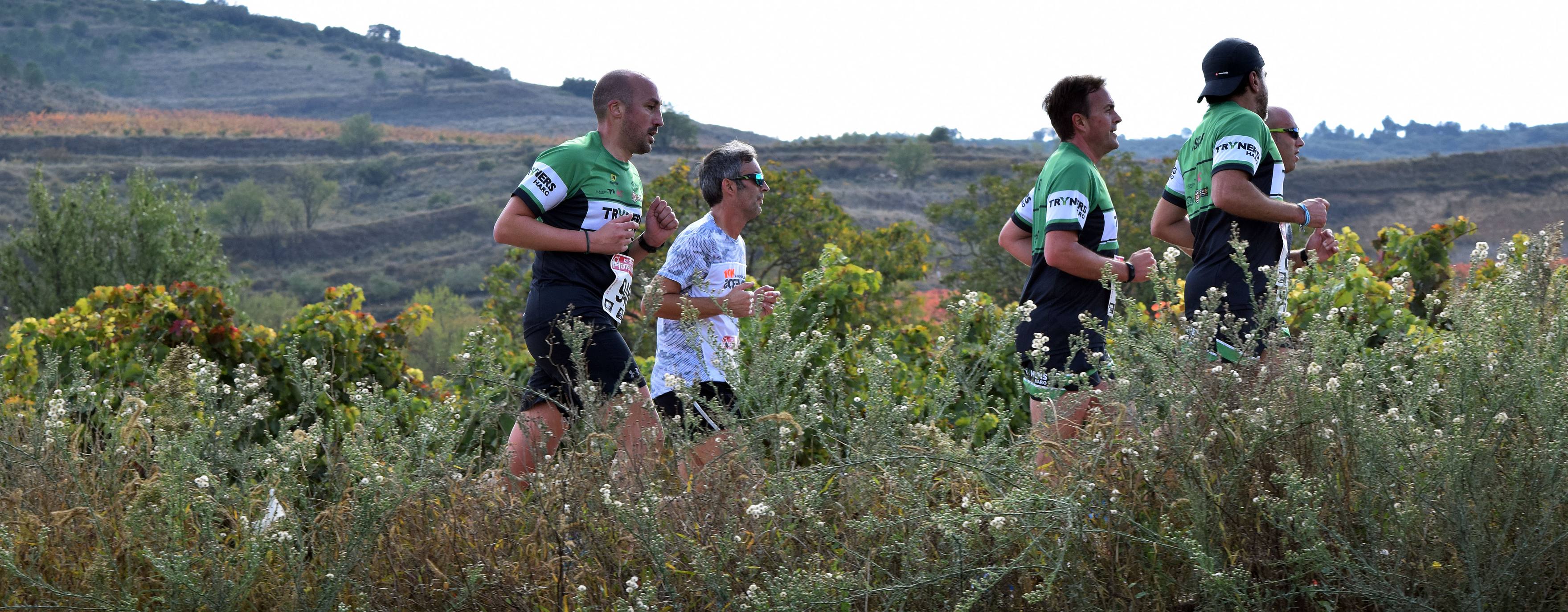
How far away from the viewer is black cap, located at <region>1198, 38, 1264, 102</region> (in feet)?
12.5

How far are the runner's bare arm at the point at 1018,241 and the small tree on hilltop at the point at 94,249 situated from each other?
14849 millimetres

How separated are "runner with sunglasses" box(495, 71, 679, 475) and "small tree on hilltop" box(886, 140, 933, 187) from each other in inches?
2539

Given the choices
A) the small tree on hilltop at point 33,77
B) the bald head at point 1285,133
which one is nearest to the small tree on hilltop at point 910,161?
the small tree on hilltop at point 33,77

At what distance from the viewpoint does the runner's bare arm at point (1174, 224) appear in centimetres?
407

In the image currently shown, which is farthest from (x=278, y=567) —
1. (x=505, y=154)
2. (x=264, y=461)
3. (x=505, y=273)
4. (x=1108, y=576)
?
(x=505, y=154)

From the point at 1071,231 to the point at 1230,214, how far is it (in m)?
0.49

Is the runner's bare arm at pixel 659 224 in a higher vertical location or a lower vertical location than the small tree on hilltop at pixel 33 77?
higher

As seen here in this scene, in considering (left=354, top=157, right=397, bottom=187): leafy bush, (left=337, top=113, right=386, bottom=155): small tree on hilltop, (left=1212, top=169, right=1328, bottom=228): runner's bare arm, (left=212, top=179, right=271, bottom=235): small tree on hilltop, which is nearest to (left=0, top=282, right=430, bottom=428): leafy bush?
(left=1212, top=169, right=1328, bottom=228): runner's bare arm

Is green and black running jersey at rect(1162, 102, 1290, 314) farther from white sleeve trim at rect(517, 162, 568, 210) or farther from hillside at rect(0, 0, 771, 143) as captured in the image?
hillside at rect(0, 0, 771, 143)

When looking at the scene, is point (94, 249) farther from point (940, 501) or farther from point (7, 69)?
point (7, 69)

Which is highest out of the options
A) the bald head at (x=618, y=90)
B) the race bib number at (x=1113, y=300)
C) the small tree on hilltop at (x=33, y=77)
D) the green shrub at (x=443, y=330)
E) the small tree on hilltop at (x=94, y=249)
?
the bald head at (x=618, y=90)

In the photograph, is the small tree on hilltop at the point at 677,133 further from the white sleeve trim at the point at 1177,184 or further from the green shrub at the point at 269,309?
the white sleeve trim at the point at 1177,184

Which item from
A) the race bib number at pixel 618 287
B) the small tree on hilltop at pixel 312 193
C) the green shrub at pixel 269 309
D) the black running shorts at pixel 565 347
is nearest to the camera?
the black running shorts at pixel 565 347

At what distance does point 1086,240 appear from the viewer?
12.4ft
